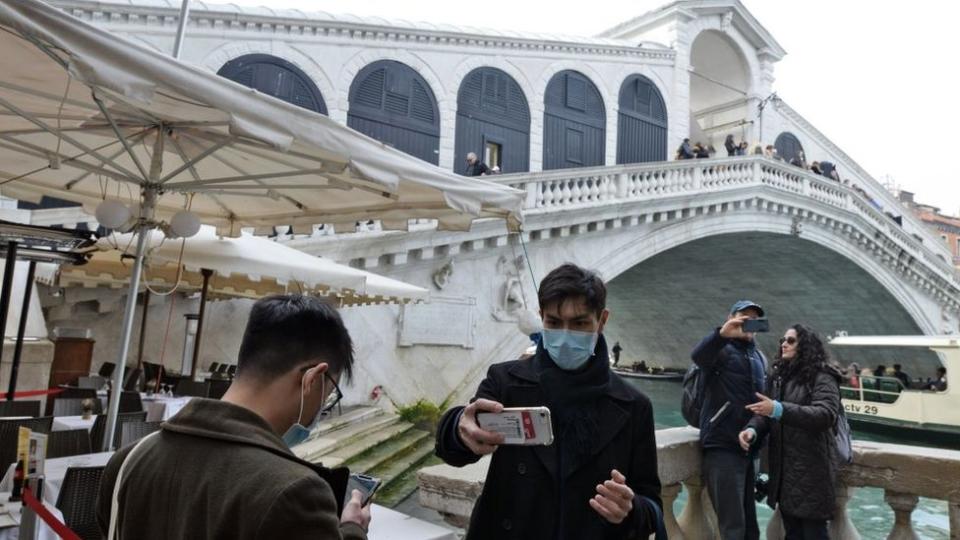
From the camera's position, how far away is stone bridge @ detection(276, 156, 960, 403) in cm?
1183

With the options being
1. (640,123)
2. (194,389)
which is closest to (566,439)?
(194,389)

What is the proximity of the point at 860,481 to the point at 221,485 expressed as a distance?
11.1 feet

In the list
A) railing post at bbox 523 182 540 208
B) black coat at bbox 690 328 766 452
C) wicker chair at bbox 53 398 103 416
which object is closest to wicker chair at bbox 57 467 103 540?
wicker chair at bbox 53 398 103 416

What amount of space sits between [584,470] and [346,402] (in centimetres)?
960

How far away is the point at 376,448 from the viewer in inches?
346

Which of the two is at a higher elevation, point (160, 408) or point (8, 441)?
point (8, 441)

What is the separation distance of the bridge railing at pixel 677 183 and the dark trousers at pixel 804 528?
8908 millimetres

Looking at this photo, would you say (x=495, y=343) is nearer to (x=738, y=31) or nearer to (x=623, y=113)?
(x=623, y=113)

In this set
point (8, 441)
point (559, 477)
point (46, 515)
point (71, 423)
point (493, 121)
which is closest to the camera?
point (559, 477)

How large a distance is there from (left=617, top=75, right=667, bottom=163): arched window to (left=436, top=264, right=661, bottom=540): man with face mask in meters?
16.9

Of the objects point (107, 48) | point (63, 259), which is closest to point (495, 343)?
point (63, 259)

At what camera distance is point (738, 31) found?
2230 cm

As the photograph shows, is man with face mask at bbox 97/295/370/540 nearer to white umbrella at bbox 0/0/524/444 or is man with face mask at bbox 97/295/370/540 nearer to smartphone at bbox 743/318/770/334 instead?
white umbrella at bbox 0/0/524/444

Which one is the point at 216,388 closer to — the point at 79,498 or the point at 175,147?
the point at 175,147
